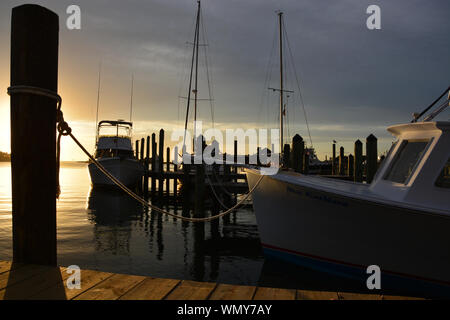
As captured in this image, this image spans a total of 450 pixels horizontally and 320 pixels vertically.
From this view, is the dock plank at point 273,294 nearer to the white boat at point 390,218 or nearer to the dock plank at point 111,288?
the dock plank at point 111,288

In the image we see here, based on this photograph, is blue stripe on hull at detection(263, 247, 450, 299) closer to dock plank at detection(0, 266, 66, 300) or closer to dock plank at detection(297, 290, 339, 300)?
dock plank at detection(297, 290, 339, 300)

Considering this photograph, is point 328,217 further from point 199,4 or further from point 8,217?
point 199,4

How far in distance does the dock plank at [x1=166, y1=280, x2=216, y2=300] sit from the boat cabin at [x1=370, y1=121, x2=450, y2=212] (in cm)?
425

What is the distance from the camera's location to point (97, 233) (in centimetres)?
1225

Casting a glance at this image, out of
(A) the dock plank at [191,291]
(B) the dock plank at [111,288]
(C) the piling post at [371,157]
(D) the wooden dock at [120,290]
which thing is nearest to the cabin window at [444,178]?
(D) the wooden dock at [120,290]

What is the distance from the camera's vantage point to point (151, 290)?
2998 mm

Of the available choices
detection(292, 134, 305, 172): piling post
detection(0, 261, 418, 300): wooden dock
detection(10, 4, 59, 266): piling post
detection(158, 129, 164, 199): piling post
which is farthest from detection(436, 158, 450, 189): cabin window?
detection(158, 129, 164, 199): piling post

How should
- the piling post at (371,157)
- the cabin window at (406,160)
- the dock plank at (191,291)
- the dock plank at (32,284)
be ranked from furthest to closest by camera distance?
1. the piling post at (371,157)
2. the cabin window at (406,160)
3. the dock plank at (191,291)
4. the dock plank at (32,284)

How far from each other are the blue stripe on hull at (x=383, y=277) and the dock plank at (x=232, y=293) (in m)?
4.48

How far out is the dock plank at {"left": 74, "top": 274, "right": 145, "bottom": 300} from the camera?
283 centimetres

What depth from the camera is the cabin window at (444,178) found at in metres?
5.91

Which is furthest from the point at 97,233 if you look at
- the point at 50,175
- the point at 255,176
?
the point at 50,175

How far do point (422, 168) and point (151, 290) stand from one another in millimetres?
5109
